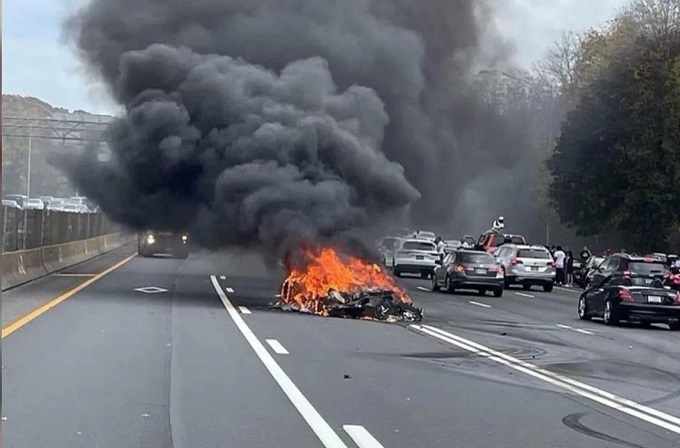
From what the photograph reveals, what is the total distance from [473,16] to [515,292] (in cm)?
912

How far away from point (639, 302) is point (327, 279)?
251 inches

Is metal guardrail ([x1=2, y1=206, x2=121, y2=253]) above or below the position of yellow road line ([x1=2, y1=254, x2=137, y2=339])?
above

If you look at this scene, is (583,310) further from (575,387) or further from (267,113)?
(575,387)

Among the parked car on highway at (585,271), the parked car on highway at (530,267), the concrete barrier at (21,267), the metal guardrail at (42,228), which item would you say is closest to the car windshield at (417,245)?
the parked car on highway at (530,267)

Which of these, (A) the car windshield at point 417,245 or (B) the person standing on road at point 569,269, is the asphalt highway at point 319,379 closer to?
(A) the car windshield at point 417,245

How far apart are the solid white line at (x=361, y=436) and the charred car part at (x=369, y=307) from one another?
1241cm

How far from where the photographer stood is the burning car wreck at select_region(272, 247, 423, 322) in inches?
867

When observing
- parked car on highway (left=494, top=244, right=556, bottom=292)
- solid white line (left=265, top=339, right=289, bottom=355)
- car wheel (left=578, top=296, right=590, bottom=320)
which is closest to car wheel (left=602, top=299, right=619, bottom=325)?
car wheel (left=578, top=296, right=590, bottom=320)

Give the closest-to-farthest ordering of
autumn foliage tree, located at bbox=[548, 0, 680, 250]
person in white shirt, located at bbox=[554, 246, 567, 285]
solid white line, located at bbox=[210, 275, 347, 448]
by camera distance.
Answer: solid white line, located at bbox=[210, 275, 347, 448], person in white shirt, located at bbox=[554, 246, 567, 285], autumn foliage tree, located at bbox=[548, 0, 680, 250]

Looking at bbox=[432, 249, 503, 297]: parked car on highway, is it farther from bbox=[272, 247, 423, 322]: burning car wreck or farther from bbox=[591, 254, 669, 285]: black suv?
bbox=[272, 247, 423, 322]: burning car wreck

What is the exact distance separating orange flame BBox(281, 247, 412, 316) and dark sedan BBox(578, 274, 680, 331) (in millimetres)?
4202

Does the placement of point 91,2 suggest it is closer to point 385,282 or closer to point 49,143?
point 385,282

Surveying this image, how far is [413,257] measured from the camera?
1652 inches

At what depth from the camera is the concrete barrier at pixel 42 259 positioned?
89.9 feet
